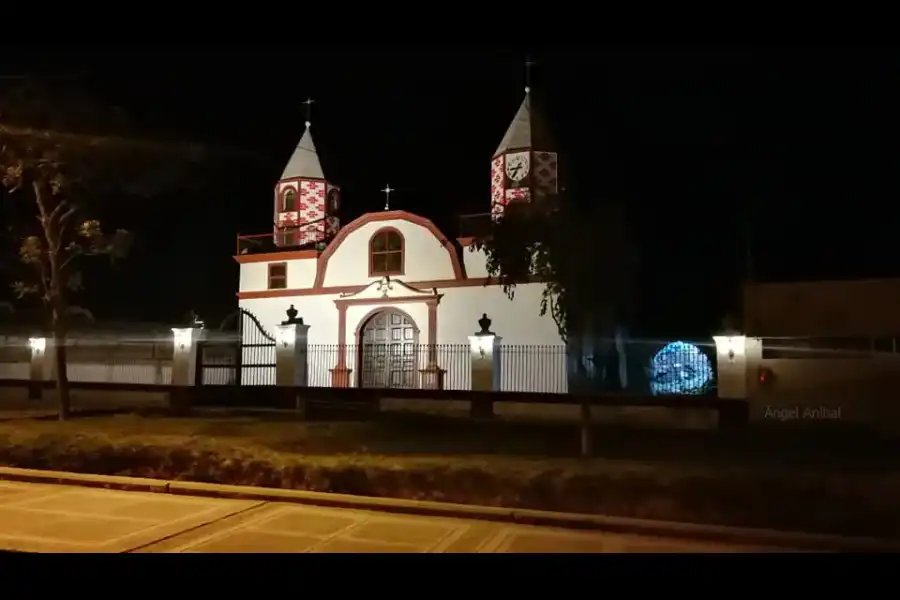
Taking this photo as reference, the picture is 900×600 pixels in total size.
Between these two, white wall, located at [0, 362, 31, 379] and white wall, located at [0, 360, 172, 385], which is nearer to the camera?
white wall, located at [0, 360, 172, 385]

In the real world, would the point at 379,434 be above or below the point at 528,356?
below

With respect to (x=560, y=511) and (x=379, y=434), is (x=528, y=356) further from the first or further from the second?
(x=560, y=511)

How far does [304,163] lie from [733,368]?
18.0 meters

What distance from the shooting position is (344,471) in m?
9.74

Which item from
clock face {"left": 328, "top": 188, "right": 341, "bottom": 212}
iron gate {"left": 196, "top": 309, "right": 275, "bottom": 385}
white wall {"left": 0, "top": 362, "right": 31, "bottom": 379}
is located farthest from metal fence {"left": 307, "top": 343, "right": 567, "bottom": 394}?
white wall {"left": 0, "top": 362, "right": 31, "bottom": 379}

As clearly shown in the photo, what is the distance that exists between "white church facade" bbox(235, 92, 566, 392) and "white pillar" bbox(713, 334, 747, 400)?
5.09 metres

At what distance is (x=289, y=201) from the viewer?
28.5 metres

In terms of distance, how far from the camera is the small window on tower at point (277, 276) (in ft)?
83.7

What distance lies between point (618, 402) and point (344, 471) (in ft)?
24.5

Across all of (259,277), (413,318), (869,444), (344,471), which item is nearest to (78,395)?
(259,277)

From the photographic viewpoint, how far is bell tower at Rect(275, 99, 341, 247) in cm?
2795

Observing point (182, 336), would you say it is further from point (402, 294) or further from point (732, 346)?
point (732, 346)

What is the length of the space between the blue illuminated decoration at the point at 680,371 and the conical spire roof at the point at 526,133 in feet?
23.5

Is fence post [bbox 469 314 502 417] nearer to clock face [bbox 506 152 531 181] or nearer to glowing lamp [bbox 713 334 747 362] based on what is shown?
glowing lamp [bbox 713 334 747 362]
